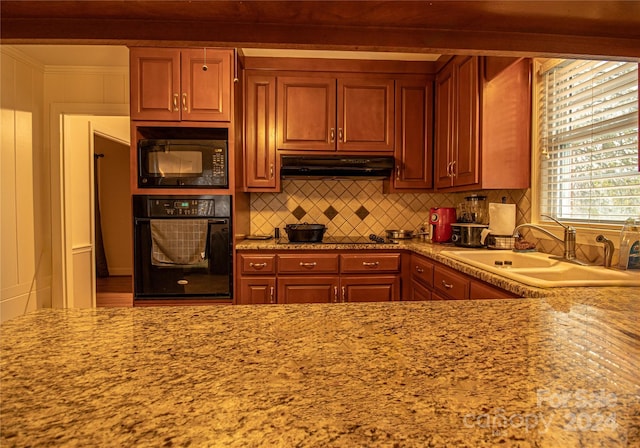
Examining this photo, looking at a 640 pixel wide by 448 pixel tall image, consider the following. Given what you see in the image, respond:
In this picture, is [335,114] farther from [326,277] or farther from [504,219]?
[504,219]

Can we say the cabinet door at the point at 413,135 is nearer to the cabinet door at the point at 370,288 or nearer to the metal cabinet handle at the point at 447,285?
the cabinet door at the point at 370,288

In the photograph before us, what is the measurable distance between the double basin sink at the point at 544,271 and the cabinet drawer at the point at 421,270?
0.25 metres

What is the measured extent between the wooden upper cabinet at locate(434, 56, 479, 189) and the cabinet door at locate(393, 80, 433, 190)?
0.25 feet

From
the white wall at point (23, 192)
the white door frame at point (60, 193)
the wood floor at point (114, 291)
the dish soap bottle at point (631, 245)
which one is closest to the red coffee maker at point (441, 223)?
the dish soap bottle at point (631, 245)

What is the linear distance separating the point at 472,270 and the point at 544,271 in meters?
0.32

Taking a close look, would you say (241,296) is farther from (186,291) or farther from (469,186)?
(469,186)

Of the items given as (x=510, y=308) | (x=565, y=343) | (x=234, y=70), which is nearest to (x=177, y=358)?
(x=565, y=343)

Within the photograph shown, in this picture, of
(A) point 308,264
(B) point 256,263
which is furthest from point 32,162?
(A) point 308,264

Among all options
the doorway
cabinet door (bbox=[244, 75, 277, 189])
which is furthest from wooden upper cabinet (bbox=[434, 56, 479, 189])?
the doorway

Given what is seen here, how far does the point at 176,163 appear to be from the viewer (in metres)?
2.64

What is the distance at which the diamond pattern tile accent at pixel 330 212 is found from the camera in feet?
11.2

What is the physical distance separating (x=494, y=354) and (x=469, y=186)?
224 centimetres

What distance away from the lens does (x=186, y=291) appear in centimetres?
265

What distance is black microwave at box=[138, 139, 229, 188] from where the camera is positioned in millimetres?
2637
